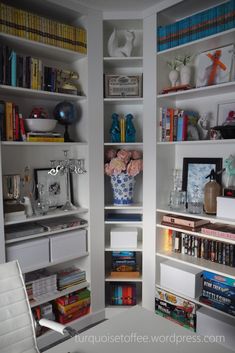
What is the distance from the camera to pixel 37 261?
219cm

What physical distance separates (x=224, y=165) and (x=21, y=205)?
1.58 meters

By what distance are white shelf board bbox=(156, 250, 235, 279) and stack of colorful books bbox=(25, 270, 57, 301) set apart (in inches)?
35.6

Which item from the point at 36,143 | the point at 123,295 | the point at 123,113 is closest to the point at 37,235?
the point at 36,143

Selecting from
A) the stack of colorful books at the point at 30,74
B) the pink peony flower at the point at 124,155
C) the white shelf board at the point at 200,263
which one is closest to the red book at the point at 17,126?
the stack of colorful books at the point at 30,74

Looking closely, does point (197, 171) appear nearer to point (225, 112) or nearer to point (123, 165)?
point (225, 112)

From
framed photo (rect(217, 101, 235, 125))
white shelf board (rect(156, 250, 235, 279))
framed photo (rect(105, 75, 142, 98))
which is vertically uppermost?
framed photo (rect(105, 75, 142, 98))

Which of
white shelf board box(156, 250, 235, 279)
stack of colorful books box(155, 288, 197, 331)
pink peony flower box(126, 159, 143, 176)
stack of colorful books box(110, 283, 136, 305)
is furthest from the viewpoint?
stack of colorful books box(110, 283, 136, 305)

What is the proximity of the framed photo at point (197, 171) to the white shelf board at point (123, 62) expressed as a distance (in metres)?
0.94

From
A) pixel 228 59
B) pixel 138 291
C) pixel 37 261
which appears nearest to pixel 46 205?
pixel 37 261

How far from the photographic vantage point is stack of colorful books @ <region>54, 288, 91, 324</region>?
7.78ft

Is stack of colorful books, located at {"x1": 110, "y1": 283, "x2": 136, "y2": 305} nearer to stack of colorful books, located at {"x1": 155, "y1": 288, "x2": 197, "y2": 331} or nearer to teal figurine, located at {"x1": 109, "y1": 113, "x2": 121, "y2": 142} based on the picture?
stack of colorful books, located at {"x1": 155, "y1": 288, "x2": 197, "y2": 331}


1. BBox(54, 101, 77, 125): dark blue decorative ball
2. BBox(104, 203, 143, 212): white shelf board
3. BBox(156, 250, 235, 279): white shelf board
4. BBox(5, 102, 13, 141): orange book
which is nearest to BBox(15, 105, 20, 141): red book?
BBox(5, 102, 13, 141): orange book

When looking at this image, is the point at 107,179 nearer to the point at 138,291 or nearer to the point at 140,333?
the point at 138,291

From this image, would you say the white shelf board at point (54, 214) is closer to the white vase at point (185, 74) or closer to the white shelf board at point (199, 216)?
the white shelf board at point (199, 216)
